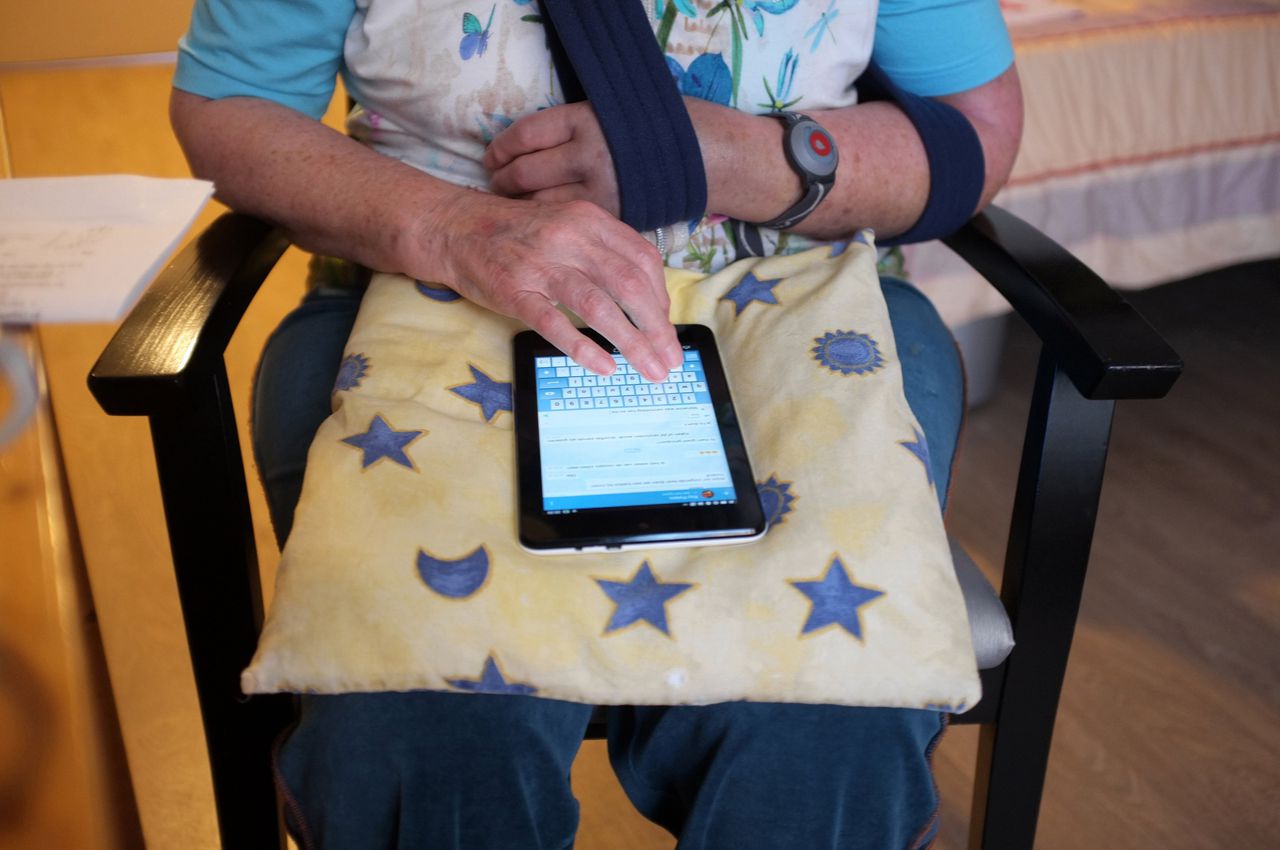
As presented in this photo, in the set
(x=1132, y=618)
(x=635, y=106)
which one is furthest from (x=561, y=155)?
(x=1132, y=618)

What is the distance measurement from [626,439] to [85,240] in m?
0.35

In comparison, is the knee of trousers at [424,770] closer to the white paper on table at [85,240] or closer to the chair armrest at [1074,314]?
the white paper on table at [85,240]

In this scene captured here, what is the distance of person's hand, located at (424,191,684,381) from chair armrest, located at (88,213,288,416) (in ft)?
0.54

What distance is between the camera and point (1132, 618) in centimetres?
150

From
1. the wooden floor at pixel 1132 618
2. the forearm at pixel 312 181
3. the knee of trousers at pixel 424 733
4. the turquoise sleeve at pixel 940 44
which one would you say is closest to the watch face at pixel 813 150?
the turquoise sleeve at pixel 940 44

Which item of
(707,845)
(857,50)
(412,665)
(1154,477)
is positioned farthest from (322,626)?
(1154,477)

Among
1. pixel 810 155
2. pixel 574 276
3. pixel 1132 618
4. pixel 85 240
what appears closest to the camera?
pixel 85 240

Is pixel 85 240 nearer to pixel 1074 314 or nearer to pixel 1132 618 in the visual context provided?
pixel 1074 314

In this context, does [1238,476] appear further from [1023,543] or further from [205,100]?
[205,100]

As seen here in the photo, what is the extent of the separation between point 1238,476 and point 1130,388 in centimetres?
122

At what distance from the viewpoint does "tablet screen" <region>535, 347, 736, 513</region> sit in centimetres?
74

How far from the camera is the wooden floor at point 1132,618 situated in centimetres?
122

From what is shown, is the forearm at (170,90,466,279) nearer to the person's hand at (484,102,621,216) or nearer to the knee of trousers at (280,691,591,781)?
the person's hand at (484,102,621,216)

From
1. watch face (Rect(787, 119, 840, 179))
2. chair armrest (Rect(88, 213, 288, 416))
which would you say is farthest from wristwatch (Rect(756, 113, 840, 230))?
chair armrest (Rect(88, 213, 288, 416))
